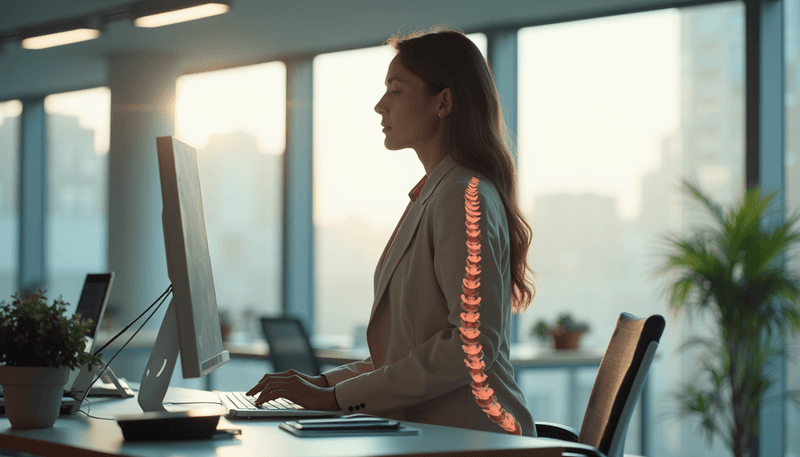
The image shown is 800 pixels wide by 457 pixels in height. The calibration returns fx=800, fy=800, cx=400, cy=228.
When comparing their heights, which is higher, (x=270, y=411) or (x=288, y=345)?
(x=270, y=411)

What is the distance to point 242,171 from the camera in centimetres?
673

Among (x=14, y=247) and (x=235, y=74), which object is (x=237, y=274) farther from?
(x=14, y=247)

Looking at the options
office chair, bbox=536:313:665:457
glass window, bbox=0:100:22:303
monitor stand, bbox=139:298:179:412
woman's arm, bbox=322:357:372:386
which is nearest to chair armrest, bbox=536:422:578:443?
office chair, bbox=536:313:665:457

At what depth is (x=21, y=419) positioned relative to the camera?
1292mm

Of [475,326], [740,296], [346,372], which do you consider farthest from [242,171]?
[475,326]

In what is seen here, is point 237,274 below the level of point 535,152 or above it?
below

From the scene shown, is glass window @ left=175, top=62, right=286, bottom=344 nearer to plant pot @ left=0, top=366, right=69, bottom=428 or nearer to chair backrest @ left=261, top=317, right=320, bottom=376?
chair backrest @ left=261, top=317, right=320, bottom=376

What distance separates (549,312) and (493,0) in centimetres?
209

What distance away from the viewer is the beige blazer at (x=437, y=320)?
1.41 metres

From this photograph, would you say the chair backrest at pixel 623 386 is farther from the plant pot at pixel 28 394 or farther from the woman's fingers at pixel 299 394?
the plant pot at pixel 28 394

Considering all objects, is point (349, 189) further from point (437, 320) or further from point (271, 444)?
point (271, 444)

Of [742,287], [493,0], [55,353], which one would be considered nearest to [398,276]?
[55,353]

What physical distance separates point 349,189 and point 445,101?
14.8 feet

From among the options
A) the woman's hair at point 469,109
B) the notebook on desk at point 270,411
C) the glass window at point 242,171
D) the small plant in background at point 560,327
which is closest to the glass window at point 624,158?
the small plant in background at point 560,327
